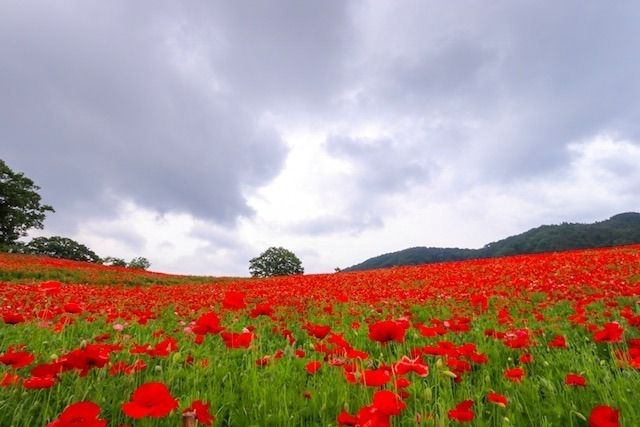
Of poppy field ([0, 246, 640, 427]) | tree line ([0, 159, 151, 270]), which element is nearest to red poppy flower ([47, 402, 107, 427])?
poppy field ([0, 246, 640, 427])

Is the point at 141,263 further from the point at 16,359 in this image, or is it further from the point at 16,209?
the point at 16,359

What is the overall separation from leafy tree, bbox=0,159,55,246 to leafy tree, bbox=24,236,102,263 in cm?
528

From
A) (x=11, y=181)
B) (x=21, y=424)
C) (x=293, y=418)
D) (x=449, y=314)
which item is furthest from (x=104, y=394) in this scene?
(x=11, y=181)

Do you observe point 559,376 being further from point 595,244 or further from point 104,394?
point 595,244

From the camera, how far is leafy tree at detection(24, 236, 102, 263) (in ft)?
151

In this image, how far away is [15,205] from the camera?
40406 millimetres

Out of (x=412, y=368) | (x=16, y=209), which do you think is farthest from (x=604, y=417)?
(x=16, y=209)

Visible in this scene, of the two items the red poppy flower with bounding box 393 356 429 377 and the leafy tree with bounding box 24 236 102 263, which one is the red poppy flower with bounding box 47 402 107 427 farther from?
the leafy tree with bounding box 24 236 102 263

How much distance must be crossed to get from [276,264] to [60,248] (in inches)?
990

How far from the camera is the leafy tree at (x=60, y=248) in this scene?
4603cm

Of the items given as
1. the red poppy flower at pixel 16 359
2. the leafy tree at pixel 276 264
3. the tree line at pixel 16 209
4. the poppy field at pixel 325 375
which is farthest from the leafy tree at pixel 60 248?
the red poppy flower at pixel 16 359

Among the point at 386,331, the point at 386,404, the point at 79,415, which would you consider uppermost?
the point at 386,331

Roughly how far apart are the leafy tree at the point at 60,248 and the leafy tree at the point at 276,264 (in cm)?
1871

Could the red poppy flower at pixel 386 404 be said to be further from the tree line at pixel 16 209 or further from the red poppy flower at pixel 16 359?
the tree line at pixel 16 209
